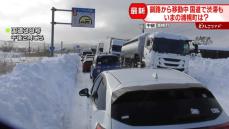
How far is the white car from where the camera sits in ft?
13.8

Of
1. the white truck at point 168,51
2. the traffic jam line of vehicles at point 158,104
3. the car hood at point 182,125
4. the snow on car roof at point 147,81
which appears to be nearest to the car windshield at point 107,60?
the white truck at point 168,51

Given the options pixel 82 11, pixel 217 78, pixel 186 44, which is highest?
pixel 82 11

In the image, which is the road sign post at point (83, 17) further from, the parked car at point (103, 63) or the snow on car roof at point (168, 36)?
the parked car at point (103, 63)

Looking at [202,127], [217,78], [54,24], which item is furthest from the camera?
[54,24]

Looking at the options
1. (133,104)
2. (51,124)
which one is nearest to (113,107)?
(133,104)

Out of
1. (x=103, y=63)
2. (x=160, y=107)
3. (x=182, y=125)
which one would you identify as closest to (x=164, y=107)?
(x=160, y=107)

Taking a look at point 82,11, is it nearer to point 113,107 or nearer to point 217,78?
point 217,78

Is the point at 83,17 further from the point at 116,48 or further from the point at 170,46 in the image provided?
the point at 170,46

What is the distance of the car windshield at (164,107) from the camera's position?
13.9ft

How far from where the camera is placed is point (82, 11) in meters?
39.9

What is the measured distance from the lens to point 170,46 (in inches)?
960

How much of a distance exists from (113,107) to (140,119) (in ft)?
1.43

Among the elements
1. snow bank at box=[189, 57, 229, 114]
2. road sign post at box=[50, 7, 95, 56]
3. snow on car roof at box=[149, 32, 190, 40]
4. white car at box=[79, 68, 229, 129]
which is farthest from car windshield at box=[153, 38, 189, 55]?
white car at box=[79, 68, 229, 129]

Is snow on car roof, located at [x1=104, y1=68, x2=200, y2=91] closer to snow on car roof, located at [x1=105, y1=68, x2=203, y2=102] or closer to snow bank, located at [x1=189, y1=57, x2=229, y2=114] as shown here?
snow on car roof, located at [x1=105, y1=68, x2=203, y2=102]
